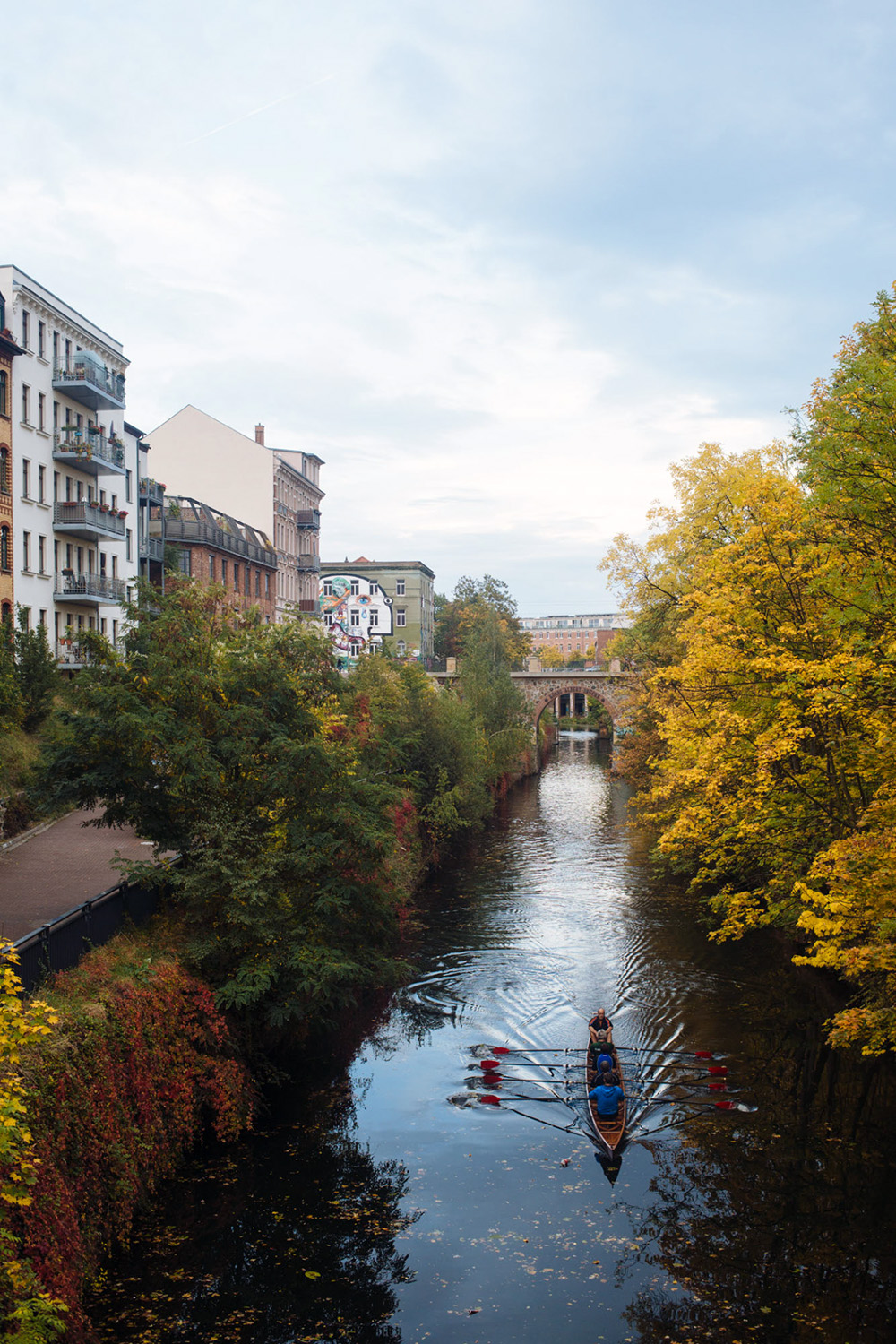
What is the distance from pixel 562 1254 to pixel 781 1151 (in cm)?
456

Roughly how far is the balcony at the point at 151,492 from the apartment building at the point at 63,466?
3.76 metres

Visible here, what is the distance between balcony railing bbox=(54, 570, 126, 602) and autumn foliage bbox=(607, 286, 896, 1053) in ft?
73.1

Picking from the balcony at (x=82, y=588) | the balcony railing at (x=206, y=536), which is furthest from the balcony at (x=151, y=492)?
the balcony at (x=82, y=588)

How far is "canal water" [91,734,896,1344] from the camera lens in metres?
12.2

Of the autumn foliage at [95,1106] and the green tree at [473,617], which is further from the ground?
the green tree at [473,617]

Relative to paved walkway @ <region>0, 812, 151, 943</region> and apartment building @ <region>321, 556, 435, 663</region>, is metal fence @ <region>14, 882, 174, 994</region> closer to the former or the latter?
paved walkway @ <region>0, 812, 151, 943</region>

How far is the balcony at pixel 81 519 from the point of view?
37219 mm

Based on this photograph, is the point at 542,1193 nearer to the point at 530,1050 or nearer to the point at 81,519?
the point at 530,1050

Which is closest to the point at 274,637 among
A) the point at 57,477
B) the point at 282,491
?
the point at 57,477

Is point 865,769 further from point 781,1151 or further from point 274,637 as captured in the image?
point 274,637

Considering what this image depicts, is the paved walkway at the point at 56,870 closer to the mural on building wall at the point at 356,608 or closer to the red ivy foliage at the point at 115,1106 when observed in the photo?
the red ivy foliage at the point at 115,1106

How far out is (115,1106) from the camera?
13281 mm

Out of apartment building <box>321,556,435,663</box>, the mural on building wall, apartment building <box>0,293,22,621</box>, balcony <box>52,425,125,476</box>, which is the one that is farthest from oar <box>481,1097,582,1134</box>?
apartment building <box>321,556,435,663</box>

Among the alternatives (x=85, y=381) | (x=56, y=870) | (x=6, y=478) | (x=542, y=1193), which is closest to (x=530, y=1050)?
(x=542, y=1193)
